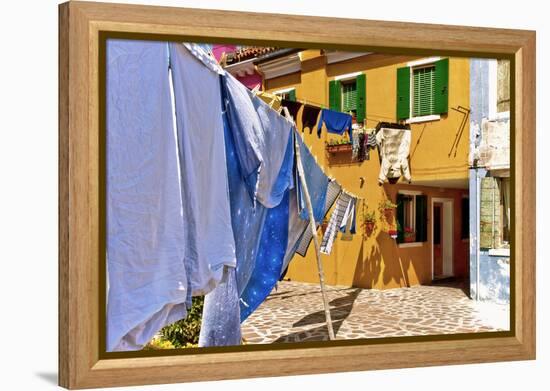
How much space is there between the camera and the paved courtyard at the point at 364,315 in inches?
301

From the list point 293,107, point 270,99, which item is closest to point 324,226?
point 293,107

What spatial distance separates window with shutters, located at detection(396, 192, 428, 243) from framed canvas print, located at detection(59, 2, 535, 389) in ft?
1.36

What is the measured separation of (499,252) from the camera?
8461mm

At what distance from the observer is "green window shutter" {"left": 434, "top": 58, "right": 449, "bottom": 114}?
8773 millimetres

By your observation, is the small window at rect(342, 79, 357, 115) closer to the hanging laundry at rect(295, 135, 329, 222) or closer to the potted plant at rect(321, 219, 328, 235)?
the potted plant at rect(321, 219, 328, 235)

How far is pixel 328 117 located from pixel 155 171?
4020 mm

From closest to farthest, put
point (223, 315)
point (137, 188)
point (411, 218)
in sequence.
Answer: point (137, 188) → point (223, 315) → point (411, 218)

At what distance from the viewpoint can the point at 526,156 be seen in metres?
7.60

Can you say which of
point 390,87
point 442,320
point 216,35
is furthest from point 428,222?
point 216,35

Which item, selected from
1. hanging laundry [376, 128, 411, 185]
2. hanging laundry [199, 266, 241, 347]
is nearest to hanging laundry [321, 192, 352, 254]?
hanging laundry [376, 128, 411, 185]

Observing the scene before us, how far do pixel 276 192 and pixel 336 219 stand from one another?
6.73 feet

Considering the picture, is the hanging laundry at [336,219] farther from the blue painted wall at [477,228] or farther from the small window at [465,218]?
the blue painted wall at [477,228]

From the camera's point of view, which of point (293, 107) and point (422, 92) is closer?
point (293, 107)

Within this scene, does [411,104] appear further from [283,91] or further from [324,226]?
[324,226]
